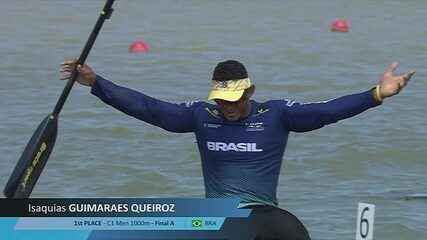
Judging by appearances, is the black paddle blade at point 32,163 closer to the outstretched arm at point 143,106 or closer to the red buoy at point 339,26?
the outstretched arm at point 143,106

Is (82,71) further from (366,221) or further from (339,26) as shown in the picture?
(339,26)

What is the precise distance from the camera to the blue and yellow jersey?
6996 millimetres

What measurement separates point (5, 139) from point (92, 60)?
6.86 metres

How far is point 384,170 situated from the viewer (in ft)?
43.7

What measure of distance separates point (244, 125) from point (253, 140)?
10 centimetres

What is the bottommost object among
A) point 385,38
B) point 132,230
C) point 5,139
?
point 385,38

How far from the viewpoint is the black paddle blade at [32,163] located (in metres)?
7.45

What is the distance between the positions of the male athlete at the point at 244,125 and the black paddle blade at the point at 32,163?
2.36 ft

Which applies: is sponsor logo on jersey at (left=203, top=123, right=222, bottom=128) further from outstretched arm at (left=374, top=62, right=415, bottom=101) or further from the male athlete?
outstretched arm at (left=374, top=62, right=415, bottom=101)

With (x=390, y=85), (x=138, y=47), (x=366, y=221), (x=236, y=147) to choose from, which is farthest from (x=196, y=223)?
(x=138, y=47)

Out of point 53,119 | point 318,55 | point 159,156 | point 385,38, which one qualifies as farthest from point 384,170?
point 385,38

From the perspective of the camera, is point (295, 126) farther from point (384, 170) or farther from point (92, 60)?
point (92, 60)

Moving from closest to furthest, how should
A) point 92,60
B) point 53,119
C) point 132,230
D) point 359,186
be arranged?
1. point 132,230
2. point 53,119
3. point 359,186
4. point 92,60

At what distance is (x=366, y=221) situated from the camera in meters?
6.74
